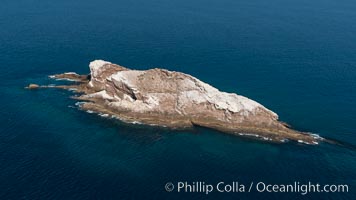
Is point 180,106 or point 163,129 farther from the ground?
point 180,106

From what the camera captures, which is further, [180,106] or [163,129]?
[180,106]

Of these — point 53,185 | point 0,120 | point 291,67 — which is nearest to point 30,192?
point 53,185

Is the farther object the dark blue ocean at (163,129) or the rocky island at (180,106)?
the rocky island at (180,106)

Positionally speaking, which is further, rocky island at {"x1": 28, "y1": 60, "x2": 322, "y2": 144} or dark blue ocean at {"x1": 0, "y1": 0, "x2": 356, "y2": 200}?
rocky island at {"x1": 28, "y1": 60, "x2": 322, "y2": 144}

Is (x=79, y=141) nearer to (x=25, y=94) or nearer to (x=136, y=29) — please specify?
(x=25, y=94)
